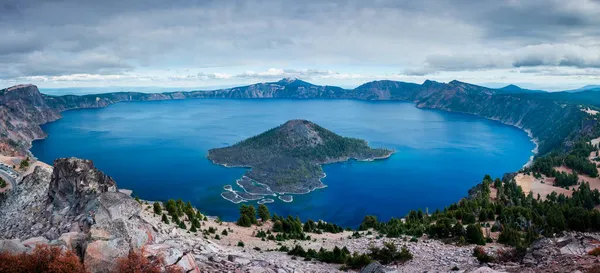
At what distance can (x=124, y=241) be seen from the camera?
22969mm

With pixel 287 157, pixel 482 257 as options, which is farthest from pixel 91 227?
pixel 287 157

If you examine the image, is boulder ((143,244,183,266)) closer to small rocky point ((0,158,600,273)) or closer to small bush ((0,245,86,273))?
→ small rocky point ((0,158,600,273))

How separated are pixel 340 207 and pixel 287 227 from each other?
203ft

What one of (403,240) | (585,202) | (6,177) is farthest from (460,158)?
(6,177)

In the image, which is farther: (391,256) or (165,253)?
(391,256)

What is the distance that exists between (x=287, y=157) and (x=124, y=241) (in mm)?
147898

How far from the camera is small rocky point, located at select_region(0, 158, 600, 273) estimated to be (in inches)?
902

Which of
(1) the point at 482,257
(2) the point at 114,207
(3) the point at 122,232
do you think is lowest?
(1) the point at 482,257

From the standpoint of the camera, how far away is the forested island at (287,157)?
138250 mm

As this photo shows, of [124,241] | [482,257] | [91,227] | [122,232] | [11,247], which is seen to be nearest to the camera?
[11,247]

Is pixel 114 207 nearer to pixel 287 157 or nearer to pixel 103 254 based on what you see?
pixel 103 254

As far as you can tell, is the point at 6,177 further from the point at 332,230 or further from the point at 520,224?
the point at 520,224

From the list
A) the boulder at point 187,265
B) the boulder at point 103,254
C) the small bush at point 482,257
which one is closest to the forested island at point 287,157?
the small bush at point 482,257

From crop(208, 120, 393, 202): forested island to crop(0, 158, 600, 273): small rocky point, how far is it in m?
85.7
